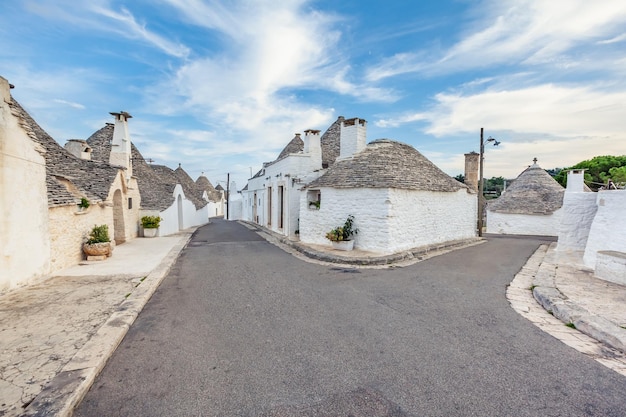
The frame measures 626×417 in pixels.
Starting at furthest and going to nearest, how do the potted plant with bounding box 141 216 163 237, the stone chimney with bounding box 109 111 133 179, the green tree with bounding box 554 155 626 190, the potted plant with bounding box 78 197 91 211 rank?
the green tree with bounding box 554 155 626 190 → the potted plant with bounding box 141 216 163 237 → the stone chimney with bounding box 109 111 133 179 → the potted plant with bounding box 78 197 91 211

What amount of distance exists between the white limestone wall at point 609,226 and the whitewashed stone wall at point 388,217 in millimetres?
5248

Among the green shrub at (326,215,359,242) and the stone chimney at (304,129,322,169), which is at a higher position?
the stone chimney at (304,129,322,169)

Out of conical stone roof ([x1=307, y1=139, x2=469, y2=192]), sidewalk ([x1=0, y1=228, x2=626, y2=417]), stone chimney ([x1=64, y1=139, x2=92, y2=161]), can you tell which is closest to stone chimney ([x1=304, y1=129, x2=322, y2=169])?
conical stone roof ([x1=307, y1=139, x2=469, y2=192])

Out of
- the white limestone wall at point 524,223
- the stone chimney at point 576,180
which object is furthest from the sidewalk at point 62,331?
the white limestone wall at point 524,223

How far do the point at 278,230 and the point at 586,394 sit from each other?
648 inches

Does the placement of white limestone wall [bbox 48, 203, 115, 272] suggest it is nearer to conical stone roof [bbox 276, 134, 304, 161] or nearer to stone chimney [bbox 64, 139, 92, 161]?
stone chimney [bbox 64, 139, 92, 161]

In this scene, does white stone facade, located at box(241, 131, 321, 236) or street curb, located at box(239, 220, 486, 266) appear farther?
white stone facade, located at box(241, 131, 321, 236)

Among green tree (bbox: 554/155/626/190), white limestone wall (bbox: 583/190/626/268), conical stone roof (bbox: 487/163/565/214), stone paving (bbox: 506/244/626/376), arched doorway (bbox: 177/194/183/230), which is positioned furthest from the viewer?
green tree (bbox: 554/155/626/190)

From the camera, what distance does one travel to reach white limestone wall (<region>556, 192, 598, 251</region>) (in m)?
10.6

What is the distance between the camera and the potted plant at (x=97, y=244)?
9680 millimetres

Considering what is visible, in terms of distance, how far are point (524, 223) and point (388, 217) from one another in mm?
19052

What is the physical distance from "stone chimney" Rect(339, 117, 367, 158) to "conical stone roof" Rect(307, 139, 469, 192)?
346mm

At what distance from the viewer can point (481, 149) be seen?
18.1 m

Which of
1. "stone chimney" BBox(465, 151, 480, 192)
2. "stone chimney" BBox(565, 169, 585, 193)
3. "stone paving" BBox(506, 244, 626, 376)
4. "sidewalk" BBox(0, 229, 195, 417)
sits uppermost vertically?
"stone chimney" BBox(465, 151, 480, 192)
